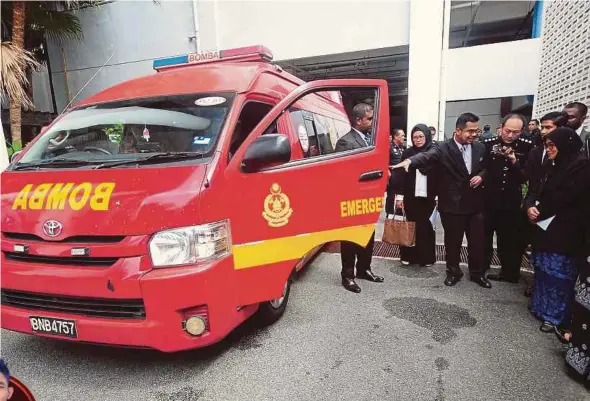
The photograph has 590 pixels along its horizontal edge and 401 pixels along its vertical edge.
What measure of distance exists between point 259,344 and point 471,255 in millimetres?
2424

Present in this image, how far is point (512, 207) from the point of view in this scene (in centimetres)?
365

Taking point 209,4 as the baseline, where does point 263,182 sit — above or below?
below

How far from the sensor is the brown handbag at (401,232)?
4.05m

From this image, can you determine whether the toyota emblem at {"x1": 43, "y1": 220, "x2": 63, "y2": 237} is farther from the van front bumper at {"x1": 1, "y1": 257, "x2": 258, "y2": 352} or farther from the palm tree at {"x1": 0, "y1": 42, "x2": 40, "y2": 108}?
the palm tree at {"x1": 0, "y1": 42, "x2": 40, "y2": 108}

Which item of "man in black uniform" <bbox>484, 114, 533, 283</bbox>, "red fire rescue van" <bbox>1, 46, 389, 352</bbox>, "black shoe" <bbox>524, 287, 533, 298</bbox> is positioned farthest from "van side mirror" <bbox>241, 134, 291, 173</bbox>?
"black shoe" <bbox>524, 287, 533, 298</bbox>

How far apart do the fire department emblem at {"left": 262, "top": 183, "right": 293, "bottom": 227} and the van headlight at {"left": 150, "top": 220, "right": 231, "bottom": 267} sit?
447 millimetres

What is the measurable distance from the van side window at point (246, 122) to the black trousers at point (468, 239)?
218 centimetres

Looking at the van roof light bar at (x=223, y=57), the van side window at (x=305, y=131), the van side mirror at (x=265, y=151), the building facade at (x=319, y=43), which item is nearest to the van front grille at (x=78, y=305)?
the van side mirror at (x=265, y=151)

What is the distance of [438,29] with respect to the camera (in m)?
8.11

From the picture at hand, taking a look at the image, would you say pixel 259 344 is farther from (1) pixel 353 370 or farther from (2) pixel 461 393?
(2) pixel 461 393

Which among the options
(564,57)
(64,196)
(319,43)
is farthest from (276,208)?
(319,43)

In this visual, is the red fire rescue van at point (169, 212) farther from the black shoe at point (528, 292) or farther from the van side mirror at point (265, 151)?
the black shoe at point (528, 292)

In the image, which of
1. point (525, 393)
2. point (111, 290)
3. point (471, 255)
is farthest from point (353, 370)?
point (471, 255)

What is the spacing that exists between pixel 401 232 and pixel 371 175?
4.17 feet
